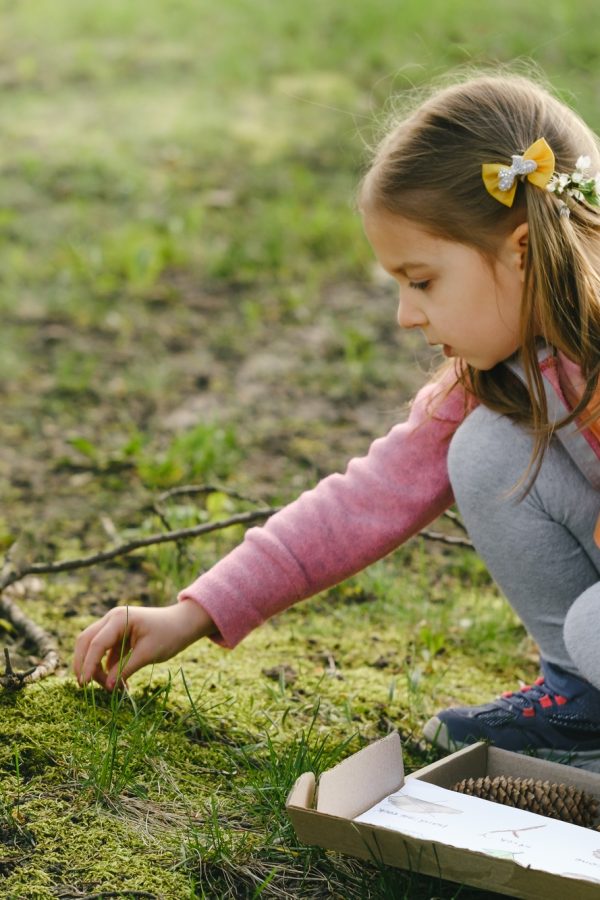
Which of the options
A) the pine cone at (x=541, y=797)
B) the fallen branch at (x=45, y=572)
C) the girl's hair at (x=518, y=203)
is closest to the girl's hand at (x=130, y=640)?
the fallen branch at (x=45, y=572)

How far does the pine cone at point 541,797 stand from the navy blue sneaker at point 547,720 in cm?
27

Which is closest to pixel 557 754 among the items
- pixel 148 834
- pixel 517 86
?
pixel 148 834

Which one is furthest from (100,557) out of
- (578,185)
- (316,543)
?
(578,185)

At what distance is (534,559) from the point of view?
2.07 metres

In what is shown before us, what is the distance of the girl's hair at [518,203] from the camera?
6.42 ft

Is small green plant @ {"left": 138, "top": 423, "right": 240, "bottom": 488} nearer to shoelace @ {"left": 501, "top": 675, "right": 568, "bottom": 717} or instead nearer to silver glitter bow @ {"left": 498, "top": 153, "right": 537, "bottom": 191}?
shoelace @ {"left": 501, "top": 675, "right": 568, "bottom": 717}

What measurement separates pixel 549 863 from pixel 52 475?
2166 millimetres

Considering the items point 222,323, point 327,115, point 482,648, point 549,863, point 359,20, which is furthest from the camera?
point 359,20

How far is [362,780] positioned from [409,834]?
0.19m

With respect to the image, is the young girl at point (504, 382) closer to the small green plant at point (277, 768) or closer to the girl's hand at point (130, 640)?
the girl's hand at point (130, 640)

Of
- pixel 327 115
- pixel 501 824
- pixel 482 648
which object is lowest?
pixel 482 648

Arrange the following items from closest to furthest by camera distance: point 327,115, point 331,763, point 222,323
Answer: point 331,763 < point 222,323 < point 327,115

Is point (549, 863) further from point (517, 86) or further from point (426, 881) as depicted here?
point (517, 86)

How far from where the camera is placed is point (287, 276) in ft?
15.9
